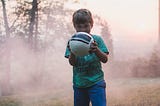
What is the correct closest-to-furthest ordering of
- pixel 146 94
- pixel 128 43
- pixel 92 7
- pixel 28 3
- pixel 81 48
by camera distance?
pixel 81 48, pixel 146 94, pixel 28 3, pixel 92 7, pixel 128 43

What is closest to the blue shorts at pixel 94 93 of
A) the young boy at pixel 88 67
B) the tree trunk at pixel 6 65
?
the young boy at pixel 88 67

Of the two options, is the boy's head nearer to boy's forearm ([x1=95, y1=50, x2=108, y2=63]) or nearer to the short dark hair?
the short dark hair

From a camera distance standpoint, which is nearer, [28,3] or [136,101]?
[136,101]

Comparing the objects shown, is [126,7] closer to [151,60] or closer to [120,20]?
[120,20]

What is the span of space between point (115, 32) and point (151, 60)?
1.42m

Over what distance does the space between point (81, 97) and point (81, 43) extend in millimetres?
639

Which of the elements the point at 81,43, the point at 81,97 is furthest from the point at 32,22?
the point at 81,43

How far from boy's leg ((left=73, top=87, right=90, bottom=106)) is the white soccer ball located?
44cm

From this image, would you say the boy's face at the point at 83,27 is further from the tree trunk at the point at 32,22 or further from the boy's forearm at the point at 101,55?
the tree trunk at the point at 32,22

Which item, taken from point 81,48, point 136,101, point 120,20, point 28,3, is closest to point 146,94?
point 136,101

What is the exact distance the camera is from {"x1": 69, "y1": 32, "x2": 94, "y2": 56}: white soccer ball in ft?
14.0

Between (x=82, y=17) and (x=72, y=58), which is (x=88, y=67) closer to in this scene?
(x=72, y=58)

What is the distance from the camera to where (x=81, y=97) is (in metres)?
4.66

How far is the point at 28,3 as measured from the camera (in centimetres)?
1365
